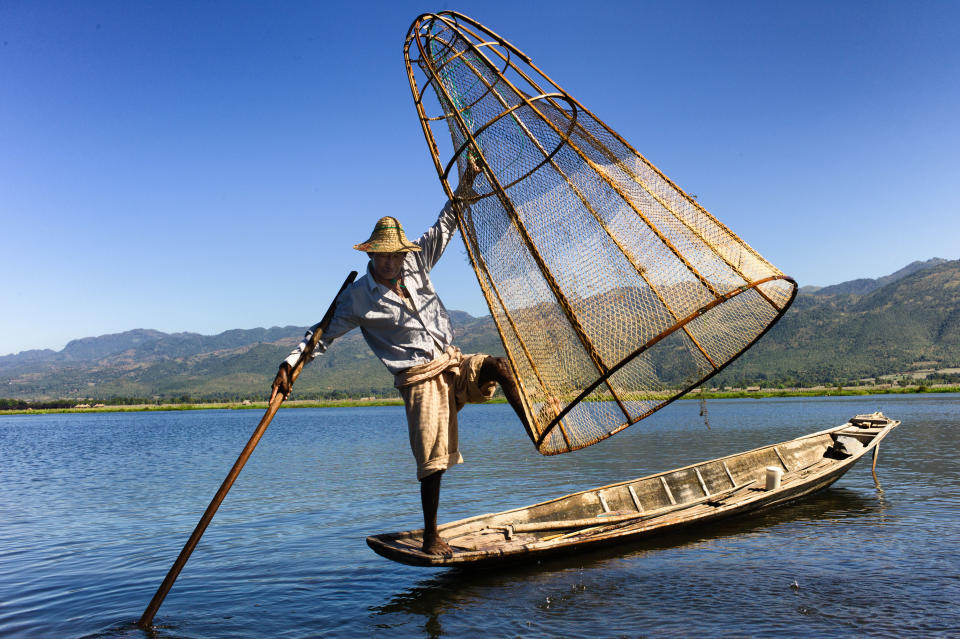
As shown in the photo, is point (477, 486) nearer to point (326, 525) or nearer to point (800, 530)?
point (326, 525)

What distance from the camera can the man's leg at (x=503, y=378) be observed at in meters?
5.09

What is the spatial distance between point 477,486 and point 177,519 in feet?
19.6

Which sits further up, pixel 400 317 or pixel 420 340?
pixel 400 317

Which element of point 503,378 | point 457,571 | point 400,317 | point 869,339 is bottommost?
point 457,571

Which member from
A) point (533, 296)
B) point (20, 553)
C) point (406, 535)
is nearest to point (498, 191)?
point (533, 296)

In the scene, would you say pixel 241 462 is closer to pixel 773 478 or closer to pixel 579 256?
pixel 579 256

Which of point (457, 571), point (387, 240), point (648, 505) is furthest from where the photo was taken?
point (648, 505)

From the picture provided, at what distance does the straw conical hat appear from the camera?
496 cm

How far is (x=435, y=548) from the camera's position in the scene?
18.9ft

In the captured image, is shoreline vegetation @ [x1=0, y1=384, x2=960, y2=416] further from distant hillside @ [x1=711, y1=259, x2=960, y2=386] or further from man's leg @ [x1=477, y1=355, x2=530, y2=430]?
man's leg @ [x1=477, y1=355, x2=530, y2=430]

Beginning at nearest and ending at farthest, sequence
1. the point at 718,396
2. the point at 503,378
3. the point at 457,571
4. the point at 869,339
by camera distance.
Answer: the point at 503,378 → the point at 457,571 → the point at 718,396 → the point at 869,339

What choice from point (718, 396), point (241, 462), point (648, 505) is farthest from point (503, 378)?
point (718, 396)

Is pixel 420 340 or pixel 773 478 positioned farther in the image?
pixel 773 478

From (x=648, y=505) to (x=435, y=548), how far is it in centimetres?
408
